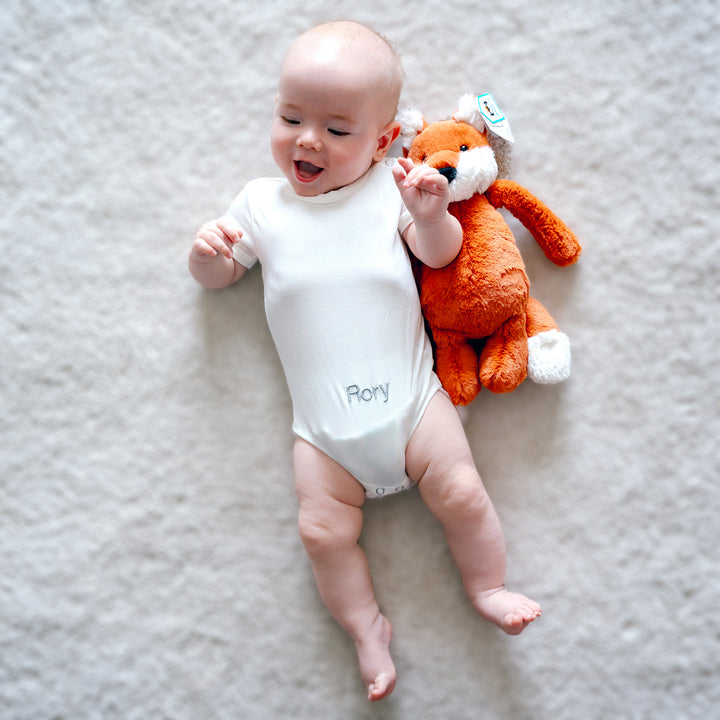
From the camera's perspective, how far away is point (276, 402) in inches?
41.1

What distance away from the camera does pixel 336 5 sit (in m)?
1.05

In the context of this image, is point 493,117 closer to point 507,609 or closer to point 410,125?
point 410,125

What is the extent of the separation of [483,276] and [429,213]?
0.40ft

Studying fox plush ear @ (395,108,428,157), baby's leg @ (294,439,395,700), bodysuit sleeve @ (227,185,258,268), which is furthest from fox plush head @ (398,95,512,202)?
baby's leg @ (294,439,395,700)

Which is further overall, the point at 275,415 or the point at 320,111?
the point at 275,415

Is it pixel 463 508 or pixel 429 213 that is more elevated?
pixel 429 213

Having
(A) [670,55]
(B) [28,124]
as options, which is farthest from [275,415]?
(A) [670,55]

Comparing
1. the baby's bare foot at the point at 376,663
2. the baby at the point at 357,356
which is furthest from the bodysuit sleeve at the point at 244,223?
the baby's bare foot at the point at 376,663

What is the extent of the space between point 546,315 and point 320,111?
44 centimetres

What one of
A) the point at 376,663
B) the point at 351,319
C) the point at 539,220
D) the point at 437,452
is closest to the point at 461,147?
the point at 539,220

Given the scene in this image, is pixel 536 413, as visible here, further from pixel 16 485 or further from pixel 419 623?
pixel 16 485

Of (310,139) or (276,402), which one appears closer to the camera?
(310,139)

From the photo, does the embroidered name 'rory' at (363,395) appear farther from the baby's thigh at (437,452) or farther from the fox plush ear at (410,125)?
the fox plush ear at (410,125)

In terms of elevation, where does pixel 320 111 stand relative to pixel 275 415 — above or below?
above
